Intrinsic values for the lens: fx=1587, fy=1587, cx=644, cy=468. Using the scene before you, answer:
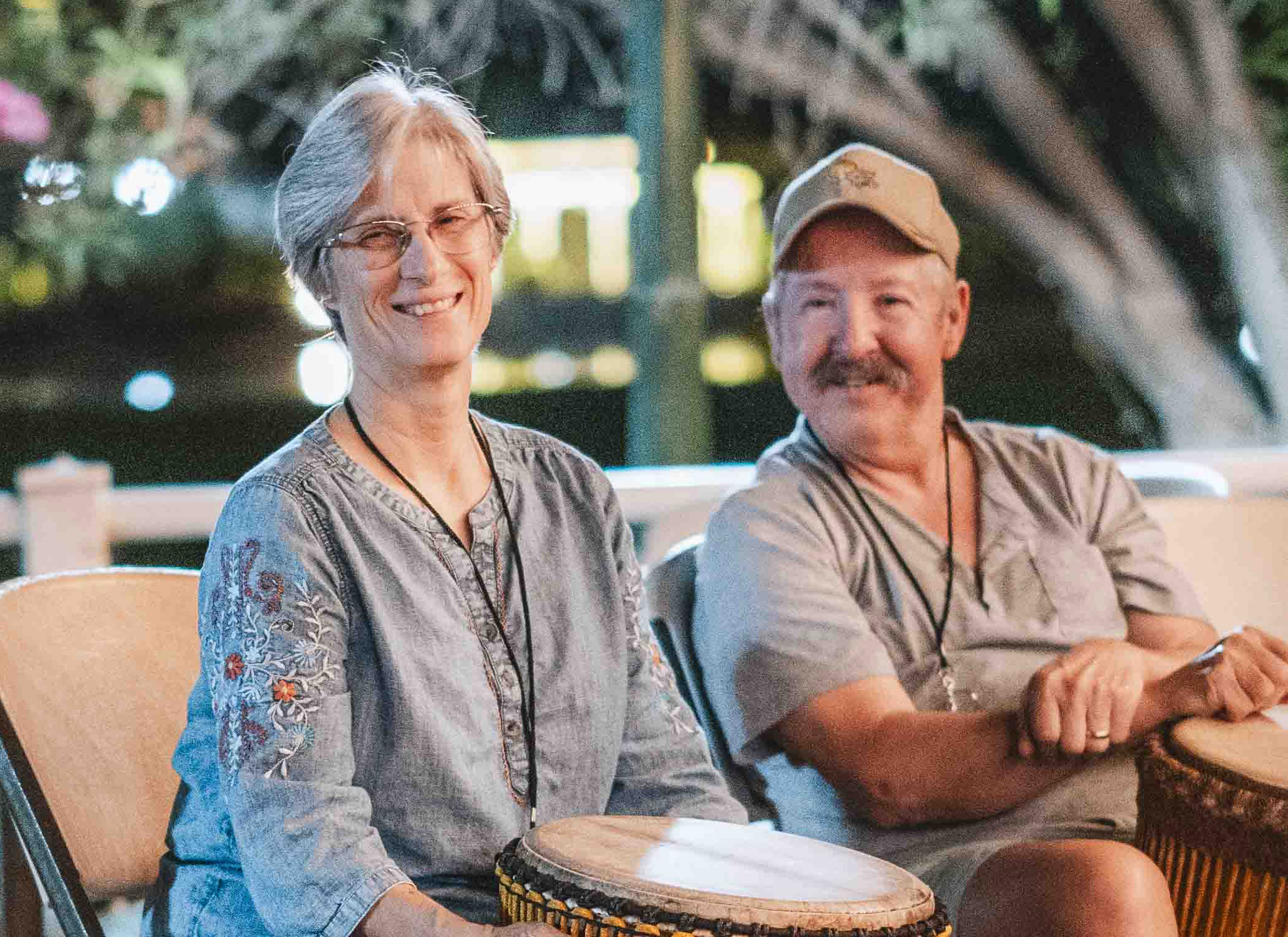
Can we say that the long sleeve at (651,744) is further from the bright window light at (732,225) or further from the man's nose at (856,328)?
the bright window light at (732,225)

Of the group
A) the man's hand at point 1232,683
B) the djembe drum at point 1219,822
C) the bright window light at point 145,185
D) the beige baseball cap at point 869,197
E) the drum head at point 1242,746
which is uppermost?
the bright window light at point 145,185

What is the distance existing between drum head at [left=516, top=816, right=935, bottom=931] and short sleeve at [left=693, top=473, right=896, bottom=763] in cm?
49

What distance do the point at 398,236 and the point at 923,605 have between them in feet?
3.35

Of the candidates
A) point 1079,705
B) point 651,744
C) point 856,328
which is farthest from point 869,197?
point 651,744

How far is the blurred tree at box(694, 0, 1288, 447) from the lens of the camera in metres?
5.49

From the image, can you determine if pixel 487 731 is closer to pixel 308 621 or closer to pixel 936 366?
pixel 308 621

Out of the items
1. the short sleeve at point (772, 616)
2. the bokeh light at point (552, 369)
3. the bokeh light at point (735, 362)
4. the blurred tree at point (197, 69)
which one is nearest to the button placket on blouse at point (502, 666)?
the short sleeve at point (772, 616)

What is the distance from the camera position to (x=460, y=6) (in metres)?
5.16

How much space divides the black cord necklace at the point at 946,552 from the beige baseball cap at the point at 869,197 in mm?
313

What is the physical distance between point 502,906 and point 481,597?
0.37 m

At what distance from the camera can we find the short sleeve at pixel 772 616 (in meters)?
2.21

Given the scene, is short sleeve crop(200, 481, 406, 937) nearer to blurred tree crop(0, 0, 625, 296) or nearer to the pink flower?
blurred tree crop(0, 0, 625, 296)

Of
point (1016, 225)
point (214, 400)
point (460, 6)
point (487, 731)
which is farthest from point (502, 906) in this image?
point (214, 400)

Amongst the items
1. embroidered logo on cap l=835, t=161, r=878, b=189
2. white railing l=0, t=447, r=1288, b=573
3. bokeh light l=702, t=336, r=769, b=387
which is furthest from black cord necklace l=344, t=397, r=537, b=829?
bokeh light l=702, t=336, r=769, b=387
